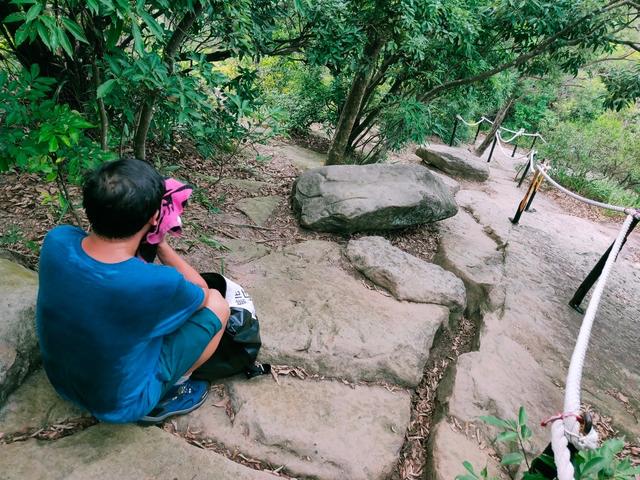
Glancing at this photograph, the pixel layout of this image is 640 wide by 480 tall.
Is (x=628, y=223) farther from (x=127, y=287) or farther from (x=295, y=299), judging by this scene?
(x=127, y=287)

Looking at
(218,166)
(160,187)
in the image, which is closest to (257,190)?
(218,166)

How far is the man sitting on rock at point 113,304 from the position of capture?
4.67ft

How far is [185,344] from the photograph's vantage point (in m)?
1.82

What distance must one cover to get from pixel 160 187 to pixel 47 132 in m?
0.82

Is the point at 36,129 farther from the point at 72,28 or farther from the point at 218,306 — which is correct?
the point at 218,306

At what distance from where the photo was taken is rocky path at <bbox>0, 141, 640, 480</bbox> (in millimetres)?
1810

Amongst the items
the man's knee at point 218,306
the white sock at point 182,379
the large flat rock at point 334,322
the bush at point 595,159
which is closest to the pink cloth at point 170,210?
the man's knee at point 218,306

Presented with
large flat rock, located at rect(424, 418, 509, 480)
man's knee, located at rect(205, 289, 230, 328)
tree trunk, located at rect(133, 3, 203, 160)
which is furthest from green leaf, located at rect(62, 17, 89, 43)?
large flat rock, located at rect(424, 418, 509, 480)

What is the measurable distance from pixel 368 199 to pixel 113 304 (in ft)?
10.0

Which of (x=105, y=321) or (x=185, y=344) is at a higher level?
(x=105, y=321)

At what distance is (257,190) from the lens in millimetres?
4887

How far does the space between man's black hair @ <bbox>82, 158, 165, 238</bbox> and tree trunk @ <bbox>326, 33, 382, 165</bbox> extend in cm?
386

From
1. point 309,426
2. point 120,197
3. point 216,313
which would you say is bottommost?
point 309,426

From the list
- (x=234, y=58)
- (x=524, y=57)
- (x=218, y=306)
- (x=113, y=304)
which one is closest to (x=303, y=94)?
(x=234, y=58)
